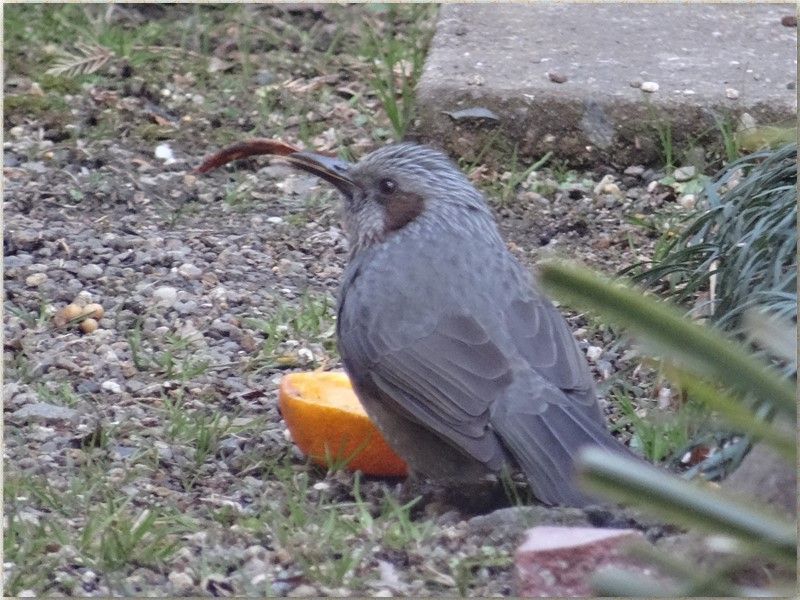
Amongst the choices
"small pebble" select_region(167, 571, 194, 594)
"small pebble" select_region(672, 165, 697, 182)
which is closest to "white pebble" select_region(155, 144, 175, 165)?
"small pebble" select_region(672, 165, 697, 182)

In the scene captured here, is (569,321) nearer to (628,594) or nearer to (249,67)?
(249,67)

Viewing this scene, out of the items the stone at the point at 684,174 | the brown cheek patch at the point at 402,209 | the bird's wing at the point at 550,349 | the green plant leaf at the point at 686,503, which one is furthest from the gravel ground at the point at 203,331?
the green plant leaf at the point at 686,503

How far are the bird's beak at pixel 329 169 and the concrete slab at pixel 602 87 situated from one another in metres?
1.84

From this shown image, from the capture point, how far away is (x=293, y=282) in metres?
6.26

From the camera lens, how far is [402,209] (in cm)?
530

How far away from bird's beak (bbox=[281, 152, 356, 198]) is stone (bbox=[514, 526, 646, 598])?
7.54 feet

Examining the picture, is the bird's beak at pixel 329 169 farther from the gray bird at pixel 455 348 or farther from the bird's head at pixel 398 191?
the gray bird at pixel 455 348

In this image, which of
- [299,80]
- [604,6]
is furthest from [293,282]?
[604,6]

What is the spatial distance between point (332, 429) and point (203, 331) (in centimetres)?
122

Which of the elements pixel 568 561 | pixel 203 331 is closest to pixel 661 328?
pixel 568 561

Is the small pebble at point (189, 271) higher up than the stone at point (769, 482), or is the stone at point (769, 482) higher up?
the stone at point (769, 482)

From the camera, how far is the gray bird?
4320mm

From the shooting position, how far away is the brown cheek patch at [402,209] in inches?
207

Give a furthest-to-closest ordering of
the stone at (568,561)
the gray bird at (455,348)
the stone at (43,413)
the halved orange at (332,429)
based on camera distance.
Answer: the stone at (43,413) → the halved orange at (332,429) → the gray bird at (455,348) → the stone at (568,561)
